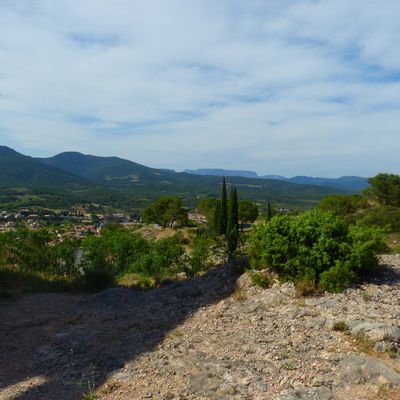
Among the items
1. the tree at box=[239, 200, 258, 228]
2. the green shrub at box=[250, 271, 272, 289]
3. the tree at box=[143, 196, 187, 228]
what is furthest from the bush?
the tree at box=[239, 200, 258, 228]

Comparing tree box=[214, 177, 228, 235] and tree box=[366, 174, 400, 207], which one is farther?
tree box=[366, 174, 400, 207]

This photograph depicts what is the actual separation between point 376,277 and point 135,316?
646cm

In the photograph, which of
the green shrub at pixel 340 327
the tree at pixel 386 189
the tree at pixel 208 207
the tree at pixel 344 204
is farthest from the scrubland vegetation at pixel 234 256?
the tree at pixel 208 207

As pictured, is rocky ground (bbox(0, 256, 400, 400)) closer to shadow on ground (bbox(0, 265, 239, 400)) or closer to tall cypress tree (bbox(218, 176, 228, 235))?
shadow on ground (bbox(0, 265, 239, 400))

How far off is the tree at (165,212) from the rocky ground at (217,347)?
1815 inches

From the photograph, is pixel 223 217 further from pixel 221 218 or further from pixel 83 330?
pixel 83 330

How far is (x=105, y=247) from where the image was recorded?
22.7 meters

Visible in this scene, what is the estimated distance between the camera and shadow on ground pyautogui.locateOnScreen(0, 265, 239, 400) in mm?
6602

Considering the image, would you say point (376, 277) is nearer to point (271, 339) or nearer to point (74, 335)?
point (271, 339)

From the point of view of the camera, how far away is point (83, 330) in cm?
891

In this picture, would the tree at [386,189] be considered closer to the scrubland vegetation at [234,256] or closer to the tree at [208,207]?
the tree at [208,207]

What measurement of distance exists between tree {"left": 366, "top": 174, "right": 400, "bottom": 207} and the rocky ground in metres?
41.7

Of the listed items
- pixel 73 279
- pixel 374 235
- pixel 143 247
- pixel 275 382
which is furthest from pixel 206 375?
pixel 143 247

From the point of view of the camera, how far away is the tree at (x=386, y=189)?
47.3 metres
